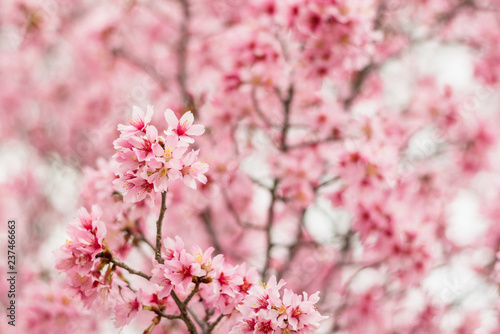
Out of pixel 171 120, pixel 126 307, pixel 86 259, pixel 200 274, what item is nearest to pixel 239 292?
pixel 200 274

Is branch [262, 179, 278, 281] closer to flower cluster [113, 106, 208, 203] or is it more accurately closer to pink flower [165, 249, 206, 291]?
pink flower [165, 249, 206, 291]

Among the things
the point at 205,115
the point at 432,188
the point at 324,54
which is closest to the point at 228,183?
the point at 205,115

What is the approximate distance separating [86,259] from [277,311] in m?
0.70

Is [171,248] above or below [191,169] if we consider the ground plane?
below

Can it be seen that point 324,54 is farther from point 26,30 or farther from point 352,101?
point 26,30

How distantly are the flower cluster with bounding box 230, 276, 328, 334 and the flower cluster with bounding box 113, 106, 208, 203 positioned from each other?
0.44m

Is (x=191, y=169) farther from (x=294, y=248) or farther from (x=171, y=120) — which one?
(x=294, y=248)

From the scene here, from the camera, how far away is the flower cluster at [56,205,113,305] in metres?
1.72

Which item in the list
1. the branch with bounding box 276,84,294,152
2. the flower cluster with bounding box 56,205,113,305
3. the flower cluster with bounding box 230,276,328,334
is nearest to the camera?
the flower cluster with bounding box 230,276,328,334

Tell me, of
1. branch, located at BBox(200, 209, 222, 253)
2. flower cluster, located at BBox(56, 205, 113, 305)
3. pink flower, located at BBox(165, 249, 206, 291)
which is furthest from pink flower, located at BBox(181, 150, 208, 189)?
branch, located at BBox(200, 209, 222, 253)

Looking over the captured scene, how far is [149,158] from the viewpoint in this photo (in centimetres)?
163

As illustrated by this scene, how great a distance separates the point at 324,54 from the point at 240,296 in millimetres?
1840

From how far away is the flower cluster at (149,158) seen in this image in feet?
5.40

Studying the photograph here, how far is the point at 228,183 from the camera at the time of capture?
354 centimetres
